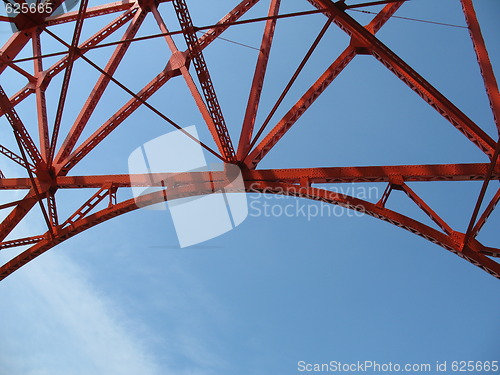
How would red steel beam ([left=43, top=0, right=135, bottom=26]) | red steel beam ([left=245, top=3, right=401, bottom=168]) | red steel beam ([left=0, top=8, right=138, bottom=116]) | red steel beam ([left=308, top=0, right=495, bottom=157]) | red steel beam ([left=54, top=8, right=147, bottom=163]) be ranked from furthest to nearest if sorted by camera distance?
red steel beam ([left=43, top=0, right=135, bottom=26]) → red steel beam ([left=0, top=8, right=138, bottom=116]) → red steel beam ([left=54, top=8, right=147, bottom=163]) → red steel beam ([left=245, top=3, right=401, bottom=168]) → red steel beam ([left=308, top=0, right=495, bottom=157])

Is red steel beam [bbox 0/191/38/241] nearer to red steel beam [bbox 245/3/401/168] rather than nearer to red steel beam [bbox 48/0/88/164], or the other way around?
red steel beam [bbox 48/0/88/164]

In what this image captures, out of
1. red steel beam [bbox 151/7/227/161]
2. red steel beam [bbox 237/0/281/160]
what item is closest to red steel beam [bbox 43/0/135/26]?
red steel beam [bbox 151/7/227/161]

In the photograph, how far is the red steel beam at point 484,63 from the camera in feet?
25.4

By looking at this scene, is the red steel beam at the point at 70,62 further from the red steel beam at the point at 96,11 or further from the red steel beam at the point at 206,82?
the red steel beam at the point at 96,11

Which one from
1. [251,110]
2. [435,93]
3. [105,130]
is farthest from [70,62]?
[435,93]

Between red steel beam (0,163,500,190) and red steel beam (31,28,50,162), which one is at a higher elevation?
red steel beam (31,28,50,162)

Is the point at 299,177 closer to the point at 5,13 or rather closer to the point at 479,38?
the point at 479,38

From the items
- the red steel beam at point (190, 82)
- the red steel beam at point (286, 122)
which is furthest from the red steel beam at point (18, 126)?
the red steel beam at point (286, 122)

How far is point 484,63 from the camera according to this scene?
8.23 m

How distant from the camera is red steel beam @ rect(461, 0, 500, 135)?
25.4ft

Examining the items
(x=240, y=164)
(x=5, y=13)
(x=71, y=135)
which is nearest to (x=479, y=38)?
(x=240, y=164)

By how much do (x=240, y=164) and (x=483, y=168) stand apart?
4.63 m

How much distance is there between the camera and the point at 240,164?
29.6 feet

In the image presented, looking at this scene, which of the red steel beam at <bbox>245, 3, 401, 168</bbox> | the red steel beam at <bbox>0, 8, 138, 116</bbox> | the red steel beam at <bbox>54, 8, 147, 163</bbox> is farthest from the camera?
the red steel beam at <bbox>0, 8, 138, 116</bbox>
